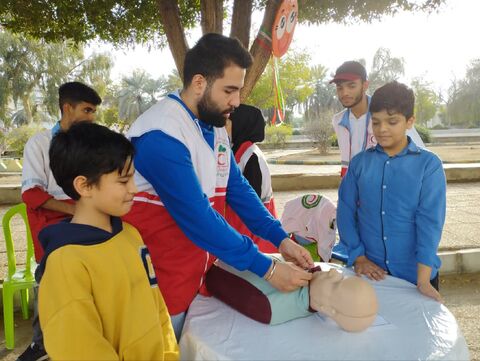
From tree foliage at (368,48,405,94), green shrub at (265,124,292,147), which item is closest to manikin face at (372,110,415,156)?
green shrub at (265,124,292,147)

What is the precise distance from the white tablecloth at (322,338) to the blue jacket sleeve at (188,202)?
0.72 feet

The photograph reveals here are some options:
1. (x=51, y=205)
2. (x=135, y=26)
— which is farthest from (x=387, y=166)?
(x=135, y=26)

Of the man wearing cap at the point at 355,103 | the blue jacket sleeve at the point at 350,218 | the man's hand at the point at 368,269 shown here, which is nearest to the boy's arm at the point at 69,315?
A: the man's hand at the point at 368,269

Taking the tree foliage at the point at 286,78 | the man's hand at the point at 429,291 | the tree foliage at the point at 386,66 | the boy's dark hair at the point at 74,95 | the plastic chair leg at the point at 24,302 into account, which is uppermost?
the tree foliage at the point at 386,66

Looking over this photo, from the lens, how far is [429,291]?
1.73 meters

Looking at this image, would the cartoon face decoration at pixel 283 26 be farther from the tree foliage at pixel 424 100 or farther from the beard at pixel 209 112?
the tree foliage at pixel 424 100

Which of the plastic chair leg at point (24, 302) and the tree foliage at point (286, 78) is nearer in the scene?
the plastic chair leg at point (24, 302)

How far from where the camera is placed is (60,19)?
5070 mm

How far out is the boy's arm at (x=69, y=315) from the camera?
1087 millimetres

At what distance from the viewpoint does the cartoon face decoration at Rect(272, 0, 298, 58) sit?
4070 millimetres

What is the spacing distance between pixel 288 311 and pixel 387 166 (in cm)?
93

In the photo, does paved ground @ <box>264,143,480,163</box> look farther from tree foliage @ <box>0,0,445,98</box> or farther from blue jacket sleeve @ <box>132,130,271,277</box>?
blue jacket sleeve @ <box>132,130,271,277</box>

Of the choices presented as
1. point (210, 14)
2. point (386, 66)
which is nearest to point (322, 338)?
point (210, 14)

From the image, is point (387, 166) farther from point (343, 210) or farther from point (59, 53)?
point (59, 53)
